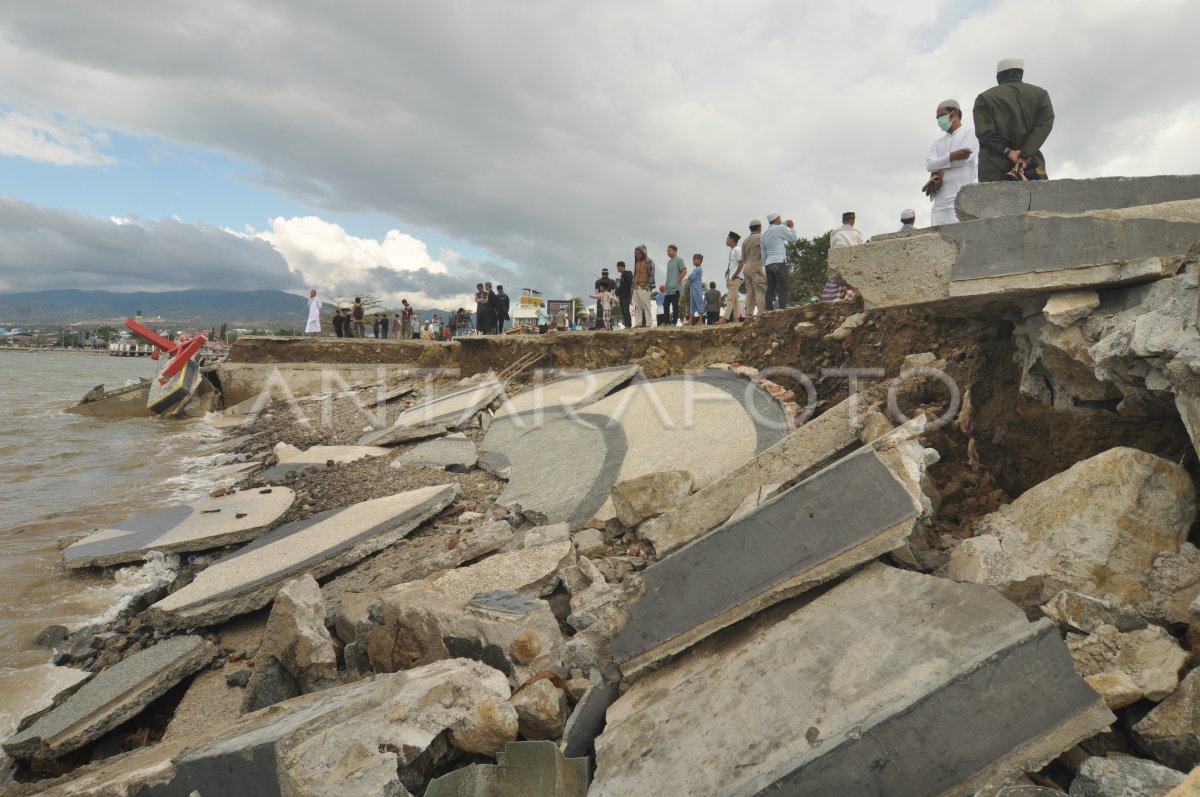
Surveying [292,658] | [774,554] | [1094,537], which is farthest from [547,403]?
[1094,537]

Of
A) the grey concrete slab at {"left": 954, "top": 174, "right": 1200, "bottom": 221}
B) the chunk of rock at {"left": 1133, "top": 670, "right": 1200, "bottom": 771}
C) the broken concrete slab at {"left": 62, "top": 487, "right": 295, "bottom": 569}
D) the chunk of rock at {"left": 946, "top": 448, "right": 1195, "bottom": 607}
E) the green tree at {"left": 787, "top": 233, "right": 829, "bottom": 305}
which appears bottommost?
the broken concrete slab at {"left": 62, "top": 487, "right": 295, "bottom": 569}

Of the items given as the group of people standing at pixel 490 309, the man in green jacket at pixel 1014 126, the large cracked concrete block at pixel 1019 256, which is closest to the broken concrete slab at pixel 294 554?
the large cracked concrete block at pixel 1019 256

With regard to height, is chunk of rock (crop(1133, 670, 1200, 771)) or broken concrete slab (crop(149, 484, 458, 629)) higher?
chunk of rock (crop(1133, 670, 1200, 771))

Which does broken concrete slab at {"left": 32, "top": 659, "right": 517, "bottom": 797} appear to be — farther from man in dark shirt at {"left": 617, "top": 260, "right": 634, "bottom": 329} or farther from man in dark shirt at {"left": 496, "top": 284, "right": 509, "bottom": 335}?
man in dark shirt at {"left": 496, "top": 284, "right": 509, "bottom": 335}

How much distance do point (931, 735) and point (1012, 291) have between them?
7.26 ft

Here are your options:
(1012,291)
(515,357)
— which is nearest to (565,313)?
(515,357)

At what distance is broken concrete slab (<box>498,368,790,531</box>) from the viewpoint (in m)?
4.66

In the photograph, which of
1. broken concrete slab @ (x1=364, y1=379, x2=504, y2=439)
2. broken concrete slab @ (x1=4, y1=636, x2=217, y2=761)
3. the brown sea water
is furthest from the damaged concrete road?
broken concrete slab @ (x1=364, y1=379, x2=504, y2=439)

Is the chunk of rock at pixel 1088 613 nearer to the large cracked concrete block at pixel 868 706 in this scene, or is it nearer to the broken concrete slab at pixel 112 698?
the large cracked concrete block at pixel 868 706

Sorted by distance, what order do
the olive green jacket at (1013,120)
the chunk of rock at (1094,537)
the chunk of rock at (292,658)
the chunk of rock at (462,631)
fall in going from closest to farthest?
1. the chunk of rock at (1094,537)
2. the chunk of rock at (462,631)
3. the chunk of rock at (292,658)
4. the olive green jacket at (1013,120)

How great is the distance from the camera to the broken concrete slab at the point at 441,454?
21.2 feet

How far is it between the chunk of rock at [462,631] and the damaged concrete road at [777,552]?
34 centimetres

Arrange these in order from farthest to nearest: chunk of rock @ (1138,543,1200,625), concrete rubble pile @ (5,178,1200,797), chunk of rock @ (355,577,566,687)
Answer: chunk of rock @ (355,577,566,687) → chunk of rock @ (1138,543,1200,625) → concrete rubble pile @ (5,178,1200,797)

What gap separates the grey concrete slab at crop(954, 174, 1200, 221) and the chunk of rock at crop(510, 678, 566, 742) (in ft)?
9.85
